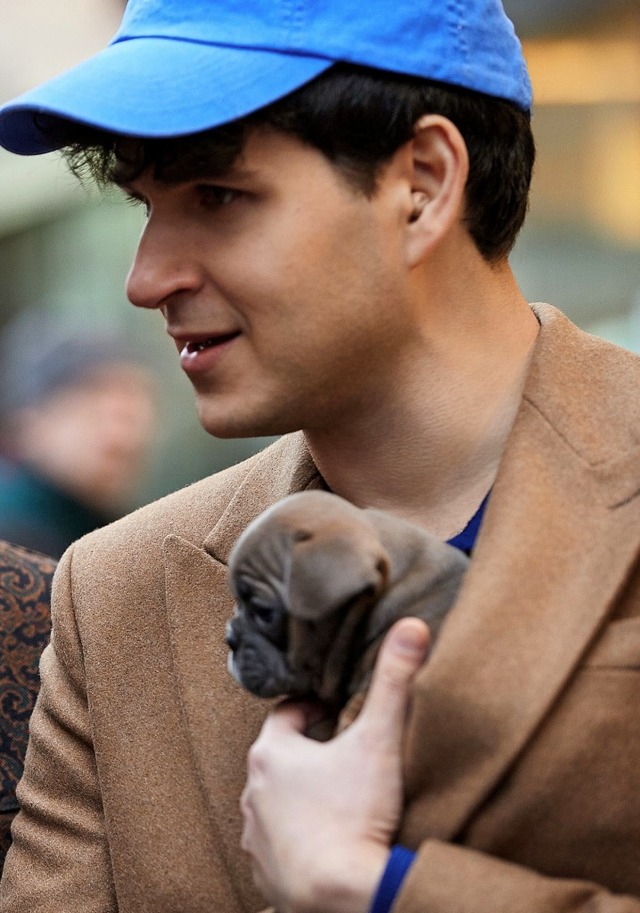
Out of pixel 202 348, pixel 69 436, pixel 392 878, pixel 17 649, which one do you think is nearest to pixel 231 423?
pixel 202 348

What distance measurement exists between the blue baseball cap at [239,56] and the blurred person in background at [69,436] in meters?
2.55

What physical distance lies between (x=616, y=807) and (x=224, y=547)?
0.88 metres

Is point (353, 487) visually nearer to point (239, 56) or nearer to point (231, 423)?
point (231, 423)

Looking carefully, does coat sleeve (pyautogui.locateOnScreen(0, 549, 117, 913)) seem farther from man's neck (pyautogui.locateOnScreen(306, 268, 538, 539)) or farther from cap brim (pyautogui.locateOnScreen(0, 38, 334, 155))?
cap brim (pyautogui.locateOnScreen(0, 38, 334, 155))

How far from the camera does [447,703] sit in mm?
1753

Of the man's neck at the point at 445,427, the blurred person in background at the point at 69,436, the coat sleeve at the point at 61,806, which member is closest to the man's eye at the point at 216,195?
the man's neck at the point at 445,427

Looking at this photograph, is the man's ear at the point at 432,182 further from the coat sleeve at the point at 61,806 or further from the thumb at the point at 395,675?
the coat sleeve at the point at 61,806

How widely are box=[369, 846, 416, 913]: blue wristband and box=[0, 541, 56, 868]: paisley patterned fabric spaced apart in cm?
109

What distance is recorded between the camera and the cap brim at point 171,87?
192 centimetres

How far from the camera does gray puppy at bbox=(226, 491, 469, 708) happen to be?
1.69 meters

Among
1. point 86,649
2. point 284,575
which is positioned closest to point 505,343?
point 284,575

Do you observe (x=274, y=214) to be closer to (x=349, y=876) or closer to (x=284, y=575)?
(x=284, y=575)

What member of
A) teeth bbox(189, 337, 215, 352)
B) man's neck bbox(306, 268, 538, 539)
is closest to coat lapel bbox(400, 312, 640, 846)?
man's neck bbox(306, 268, 538, 539)

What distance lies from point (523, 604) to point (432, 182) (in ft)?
2.38
